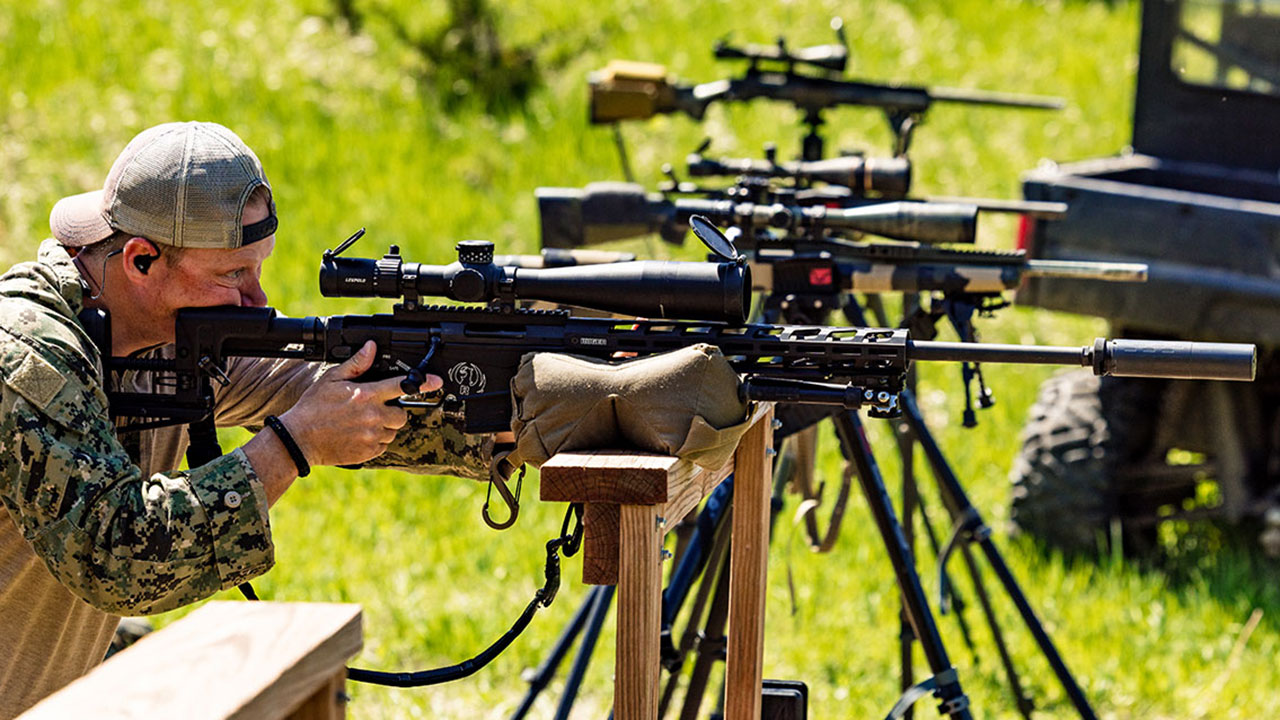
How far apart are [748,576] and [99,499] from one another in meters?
1.33

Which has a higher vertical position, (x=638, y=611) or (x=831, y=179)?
(x=831, y=179)

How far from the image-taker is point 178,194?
3.25 meters

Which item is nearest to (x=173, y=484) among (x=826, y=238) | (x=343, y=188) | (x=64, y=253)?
(x=64, y=253)

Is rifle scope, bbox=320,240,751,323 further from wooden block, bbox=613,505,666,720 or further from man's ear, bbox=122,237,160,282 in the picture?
wooden block, bbox=613,505,666,720

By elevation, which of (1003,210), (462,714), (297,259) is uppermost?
(1003,210)

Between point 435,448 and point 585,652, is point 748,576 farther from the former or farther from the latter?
point 585,652

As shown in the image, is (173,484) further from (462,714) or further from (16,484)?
(462,714)

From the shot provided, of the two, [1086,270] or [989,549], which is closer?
[1086,270]

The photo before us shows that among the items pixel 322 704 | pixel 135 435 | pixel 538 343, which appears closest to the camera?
pixel 322 704

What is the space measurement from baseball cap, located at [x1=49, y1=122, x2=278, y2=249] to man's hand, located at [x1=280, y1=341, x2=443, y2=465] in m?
0.40

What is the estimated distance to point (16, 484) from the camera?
118 inches

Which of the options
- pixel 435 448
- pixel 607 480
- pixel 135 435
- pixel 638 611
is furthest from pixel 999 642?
pixel 135 435

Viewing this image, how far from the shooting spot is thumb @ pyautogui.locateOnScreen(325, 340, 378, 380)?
10.5ft

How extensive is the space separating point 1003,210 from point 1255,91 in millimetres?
2741
